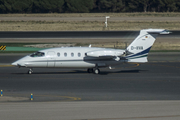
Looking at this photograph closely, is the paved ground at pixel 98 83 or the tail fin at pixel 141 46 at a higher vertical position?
the tail fin at pixel 141 46

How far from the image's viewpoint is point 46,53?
3042cm

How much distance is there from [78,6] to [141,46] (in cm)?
10955

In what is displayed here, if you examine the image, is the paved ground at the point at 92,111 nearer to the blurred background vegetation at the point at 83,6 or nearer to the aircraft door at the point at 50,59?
the aircraft door at the point at 50,59

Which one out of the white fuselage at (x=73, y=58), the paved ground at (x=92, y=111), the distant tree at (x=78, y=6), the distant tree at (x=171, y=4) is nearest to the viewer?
the paved ground at (x=92, y=111)

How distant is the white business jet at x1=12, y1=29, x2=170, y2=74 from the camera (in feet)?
98.7

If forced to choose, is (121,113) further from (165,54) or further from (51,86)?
(165,54)

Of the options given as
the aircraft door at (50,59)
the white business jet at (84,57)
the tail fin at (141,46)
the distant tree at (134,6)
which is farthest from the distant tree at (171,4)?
the aircraft door at (50,59)

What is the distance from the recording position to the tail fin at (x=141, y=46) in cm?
3133

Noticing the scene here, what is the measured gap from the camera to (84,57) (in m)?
30.7

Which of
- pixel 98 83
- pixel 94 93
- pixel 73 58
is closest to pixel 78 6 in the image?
pixel 73 58

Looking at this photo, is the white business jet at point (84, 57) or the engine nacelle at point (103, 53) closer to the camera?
the white business jet at point (84, 57)

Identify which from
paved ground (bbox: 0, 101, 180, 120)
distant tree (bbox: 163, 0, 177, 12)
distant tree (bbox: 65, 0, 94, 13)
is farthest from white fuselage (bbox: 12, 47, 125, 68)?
distant tree (bbox: 163, 0, 177, 12)

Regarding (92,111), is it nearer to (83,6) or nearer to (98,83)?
(98,83)

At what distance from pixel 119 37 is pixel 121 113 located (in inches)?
1885
